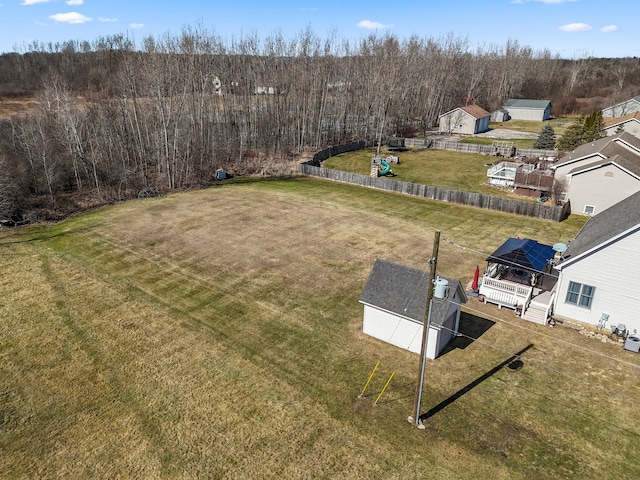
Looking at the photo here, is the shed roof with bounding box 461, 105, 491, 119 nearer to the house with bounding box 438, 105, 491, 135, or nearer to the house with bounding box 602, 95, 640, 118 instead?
the house with bounding box 438, 105, 491, 135

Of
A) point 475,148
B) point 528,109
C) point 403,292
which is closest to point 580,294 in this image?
point 403,292

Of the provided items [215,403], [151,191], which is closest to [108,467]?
[215,403]

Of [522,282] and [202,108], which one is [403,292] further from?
[202,108]

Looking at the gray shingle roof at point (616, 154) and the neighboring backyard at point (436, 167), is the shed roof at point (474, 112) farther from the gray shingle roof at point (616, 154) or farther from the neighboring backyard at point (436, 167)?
the gray shingle roof at point (616, 154)

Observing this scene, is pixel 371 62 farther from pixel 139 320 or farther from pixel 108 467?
pixel 108 467

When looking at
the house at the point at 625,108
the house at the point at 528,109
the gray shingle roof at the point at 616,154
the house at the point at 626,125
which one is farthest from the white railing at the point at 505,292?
the house at the point at 528,109

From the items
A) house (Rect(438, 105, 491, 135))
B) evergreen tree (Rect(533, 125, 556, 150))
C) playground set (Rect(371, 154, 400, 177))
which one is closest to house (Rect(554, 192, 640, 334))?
playground set (Rect(371, 154, 400, 177))
